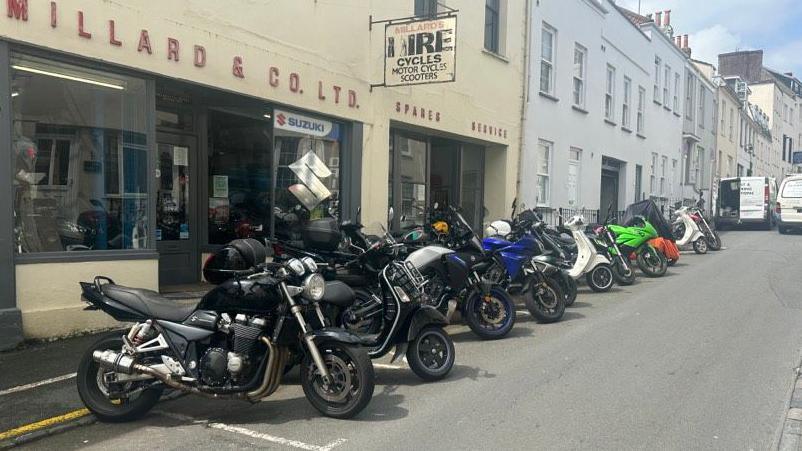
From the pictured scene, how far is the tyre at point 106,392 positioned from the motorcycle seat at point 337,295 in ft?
4.39

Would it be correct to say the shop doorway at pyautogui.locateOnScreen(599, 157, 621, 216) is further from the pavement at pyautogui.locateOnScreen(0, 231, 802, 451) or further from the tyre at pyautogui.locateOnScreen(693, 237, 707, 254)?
the pavement at pyautogui.locateOnScreen(0, 231, 802, 451)

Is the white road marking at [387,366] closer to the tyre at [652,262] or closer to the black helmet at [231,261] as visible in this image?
the black helmet at [231,261]

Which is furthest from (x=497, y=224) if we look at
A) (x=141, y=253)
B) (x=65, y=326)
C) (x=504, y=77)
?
(x=504, y=77)

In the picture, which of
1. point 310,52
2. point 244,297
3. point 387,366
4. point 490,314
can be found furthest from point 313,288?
point 310,52

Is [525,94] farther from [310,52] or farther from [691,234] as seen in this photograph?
[310,52]

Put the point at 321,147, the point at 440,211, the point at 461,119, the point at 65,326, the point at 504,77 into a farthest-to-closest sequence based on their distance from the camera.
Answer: the point at 504,77
the point at 461,119
the point at 321,147
the point at 440,211
the point at 65,326

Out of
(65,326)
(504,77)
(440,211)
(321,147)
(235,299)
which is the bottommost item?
(65,326)

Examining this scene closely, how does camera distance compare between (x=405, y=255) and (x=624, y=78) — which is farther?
(x=624, y=78)

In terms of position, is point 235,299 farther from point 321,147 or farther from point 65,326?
point 321,147

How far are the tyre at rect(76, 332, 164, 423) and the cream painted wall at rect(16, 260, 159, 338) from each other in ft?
6.97

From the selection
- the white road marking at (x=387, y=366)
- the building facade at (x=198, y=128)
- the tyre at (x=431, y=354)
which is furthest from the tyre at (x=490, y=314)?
the building facade at (x=198, y=128)

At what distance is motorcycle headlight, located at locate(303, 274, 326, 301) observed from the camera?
4371 mm

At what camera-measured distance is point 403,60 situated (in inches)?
397

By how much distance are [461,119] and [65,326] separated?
29.0 feet
